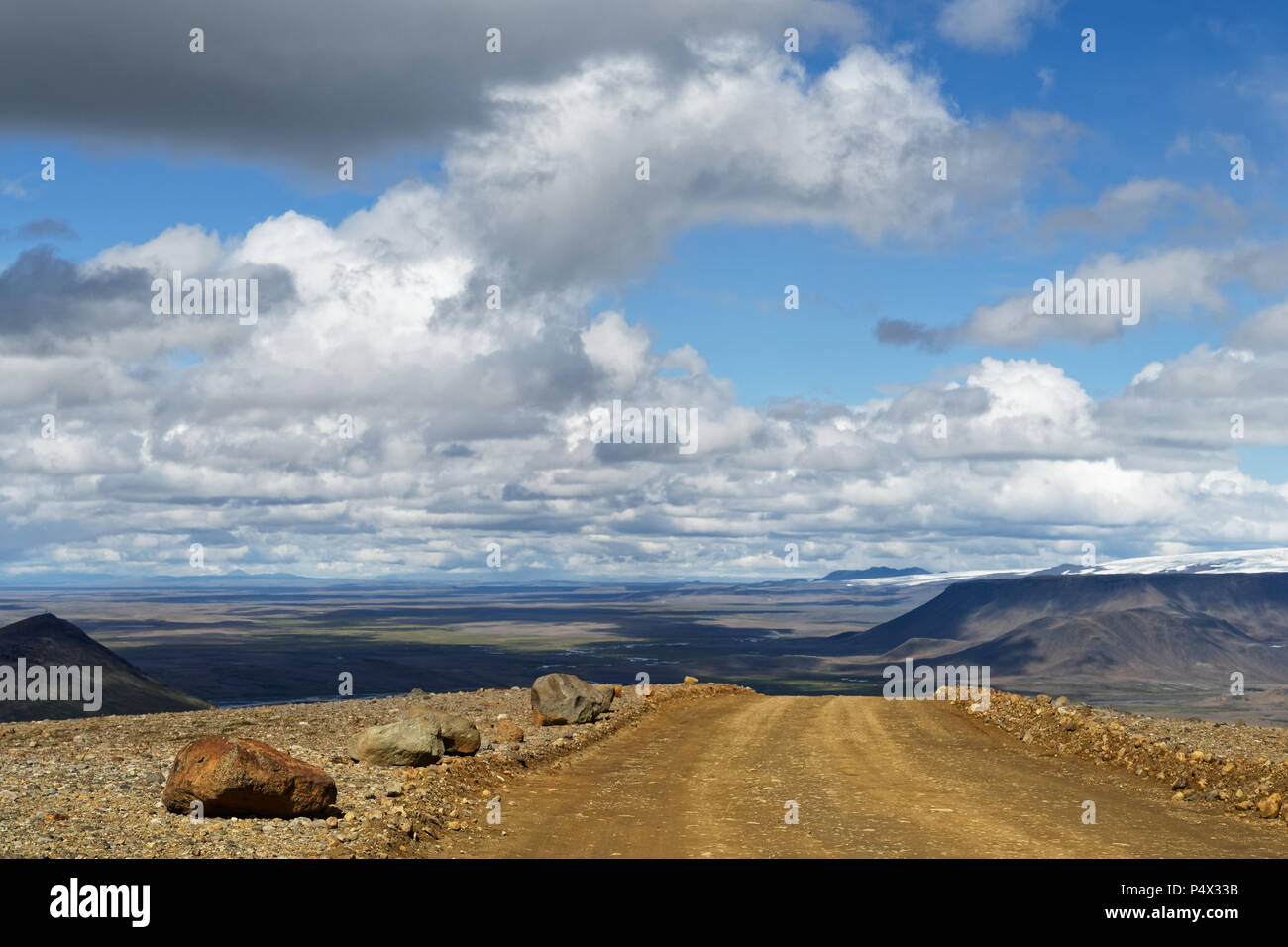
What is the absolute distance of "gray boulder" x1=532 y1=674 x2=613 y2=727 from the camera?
123ft

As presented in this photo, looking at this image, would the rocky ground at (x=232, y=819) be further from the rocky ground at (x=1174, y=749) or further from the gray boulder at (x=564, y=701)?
the rocky ground at (x=1174, y=749)

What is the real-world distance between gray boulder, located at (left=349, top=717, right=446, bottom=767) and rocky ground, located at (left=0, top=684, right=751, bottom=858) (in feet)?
1.15

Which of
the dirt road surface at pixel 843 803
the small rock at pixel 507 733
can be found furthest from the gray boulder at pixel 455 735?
the small rock at pixel 507 733

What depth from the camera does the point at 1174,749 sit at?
98.6ft

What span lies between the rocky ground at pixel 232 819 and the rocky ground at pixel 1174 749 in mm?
15022

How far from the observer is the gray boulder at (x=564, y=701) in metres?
37.5

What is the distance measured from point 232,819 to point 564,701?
64.7 ft
